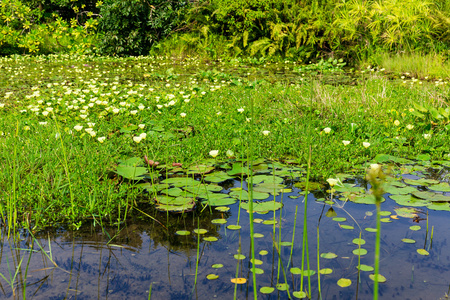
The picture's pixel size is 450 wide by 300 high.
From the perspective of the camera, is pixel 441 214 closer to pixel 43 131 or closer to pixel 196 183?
pixel 196 183

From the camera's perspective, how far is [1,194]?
243 centimetres

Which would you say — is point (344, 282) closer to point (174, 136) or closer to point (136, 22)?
point (174, 136)

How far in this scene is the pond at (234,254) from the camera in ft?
5.48

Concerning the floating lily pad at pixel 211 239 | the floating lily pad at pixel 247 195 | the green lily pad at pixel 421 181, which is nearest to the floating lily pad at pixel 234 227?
the floating lily pad at pixel 211 239

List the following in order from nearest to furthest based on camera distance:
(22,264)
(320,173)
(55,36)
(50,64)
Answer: (22,264), (320,173), (50,64), (55,36)

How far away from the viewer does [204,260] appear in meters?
1.91

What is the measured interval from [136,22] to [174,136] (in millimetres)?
9031

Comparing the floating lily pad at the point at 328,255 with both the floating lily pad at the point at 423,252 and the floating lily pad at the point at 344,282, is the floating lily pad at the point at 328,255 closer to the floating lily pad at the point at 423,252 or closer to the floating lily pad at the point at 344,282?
the floating lily pad at the point at 344,282

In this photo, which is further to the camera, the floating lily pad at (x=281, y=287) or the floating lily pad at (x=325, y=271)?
the floating lily pad at (x=325, y=271)

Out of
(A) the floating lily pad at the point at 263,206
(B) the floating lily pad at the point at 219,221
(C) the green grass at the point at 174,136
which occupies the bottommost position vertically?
(B) the floating lily pad at the point at 219,221

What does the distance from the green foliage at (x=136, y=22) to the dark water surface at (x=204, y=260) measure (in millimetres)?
10332

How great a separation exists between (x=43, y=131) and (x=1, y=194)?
1.30 metres

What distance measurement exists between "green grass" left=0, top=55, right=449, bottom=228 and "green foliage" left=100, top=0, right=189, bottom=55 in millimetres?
6438

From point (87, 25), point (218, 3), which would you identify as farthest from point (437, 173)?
point (87, 25)
